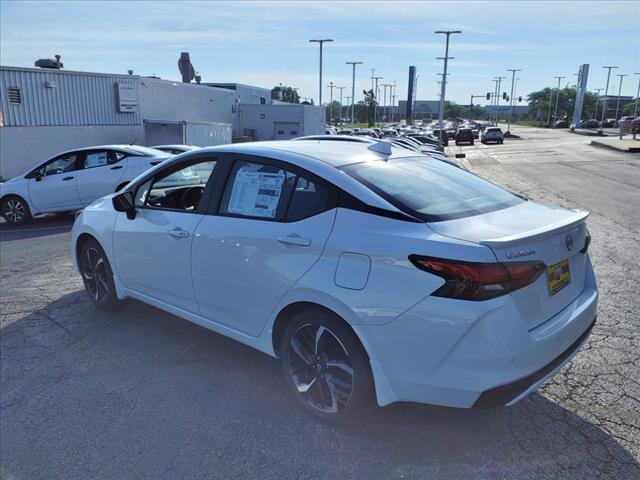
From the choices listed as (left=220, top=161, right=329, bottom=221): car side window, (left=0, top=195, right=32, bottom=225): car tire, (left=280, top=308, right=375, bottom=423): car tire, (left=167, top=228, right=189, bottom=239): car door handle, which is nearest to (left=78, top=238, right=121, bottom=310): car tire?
(left=167, top=228, right=189, bottom=239): car door handle

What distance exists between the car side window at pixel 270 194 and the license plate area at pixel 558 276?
1.28 metres

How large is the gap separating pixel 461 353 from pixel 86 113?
2344 cm

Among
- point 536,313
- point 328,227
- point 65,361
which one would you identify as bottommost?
point 65,361

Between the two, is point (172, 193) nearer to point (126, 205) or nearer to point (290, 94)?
point (126, 205)

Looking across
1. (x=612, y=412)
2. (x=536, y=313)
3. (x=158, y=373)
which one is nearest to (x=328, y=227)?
(x=536, y=313)

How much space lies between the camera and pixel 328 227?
2.98 meters

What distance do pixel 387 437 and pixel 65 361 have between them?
2620mm

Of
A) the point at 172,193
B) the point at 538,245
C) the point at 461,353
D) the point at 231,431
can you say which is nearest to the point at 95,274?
the point at 172,193

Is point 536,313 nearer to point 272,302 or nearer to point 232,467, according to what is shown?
point 272,302

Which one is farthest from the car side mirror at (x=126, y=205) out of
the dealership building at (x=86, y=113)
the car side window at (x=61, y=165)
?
the dealership building at (x=86, y=113)

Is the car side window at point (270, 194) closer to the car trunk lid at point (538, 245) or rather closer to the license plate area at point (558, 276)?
the car trunk lid at point (538, 245)

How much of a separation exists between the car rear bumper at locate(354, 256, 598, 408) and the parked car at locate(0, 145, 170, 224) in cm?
950

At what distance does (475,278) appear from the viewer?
8.14 feet

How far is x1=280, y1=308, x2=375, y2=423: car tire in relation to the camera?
2.89m
